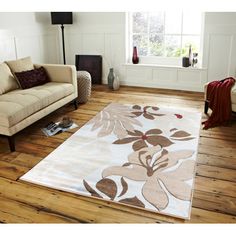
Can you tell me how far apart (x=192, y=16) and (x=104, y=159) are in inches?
129

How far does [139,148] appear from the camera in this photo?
2842 mm

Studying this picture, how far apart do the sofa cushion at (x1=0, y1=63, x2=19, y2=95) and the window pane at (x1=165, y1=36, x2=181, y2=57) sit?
9.19 ft

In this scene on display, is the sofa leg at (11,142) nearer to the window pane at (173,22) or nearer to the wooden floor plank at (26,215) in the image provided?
the wooden floor plank at (26,215)

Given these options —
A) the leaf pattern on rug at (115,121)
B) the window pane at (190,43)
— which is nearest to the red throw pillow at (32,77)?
the leaf pattern on rug at (115,121)

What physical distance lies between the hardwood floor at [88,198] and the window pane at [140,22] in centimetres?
261

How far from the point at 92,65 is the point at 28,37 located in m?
1.26

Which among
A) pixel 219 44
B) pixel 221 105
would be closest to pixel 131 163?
pixel 221 105

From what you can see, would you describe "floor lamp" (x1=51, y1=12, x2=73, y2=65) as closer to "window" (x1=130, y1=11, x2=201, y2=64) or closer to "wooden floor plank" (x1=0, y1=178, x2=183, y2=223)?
"window" (x1=130, y1=11, x2=201, y2=64)

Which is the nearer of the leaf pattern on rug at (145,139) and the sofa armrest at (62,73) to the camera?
the leaf pattern on rug at (145,139)

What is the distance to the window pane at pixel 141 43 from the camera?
5.14 meters

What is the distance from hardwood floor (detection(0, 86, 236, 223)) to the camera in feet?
6.20

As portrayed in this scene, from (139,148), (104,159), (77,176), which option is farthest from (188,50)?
(77,176)

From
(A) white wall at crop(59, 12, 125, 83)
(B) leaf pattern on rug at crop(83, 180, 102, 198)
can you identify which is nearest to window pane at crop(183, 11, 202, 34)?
(A) white wall at crop(59, 12, 125, 83)

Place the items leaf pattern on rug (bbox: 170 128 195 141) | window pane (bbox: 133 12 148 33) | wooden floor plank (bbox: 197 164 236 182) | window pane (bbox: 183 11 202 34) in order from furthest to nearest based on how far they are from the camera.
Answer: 1. window pane (bbox: 133 12 148 33)
2. window pane (bbox: 183 11 202 34)
3. leaf pattern on rug (bbox: 170 128 195 141)
4. wooden floor plank (bbox: 197 164 236 182)
